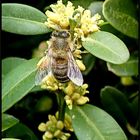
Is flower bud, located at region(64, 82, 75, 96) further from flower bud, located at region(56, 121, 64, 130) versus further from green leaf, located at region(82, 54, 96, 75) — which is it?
green leaf, located at region(82, 54, 96, 75)

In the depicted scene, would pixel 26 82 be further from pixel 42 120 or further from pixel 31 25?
pixel 42 120

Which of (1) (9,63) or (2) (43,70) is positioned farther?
(1) (9,63)

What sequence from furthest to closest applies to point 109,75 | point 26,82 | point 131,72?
1. point 109,75
2. point 131,72
3. point 26,82

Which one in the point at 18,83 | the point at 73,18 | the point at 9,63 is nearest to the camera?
the point at 73,18

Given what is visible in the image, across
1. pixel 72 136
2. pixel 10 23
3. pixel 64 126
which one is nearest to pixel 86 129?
pixel 64 126

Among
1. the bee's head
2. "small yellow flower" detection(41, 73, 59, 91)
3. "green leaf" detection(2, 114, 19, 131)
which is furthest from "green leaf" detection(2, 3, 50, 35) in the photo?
"green leaf" detection(2, 114, 19, 131)

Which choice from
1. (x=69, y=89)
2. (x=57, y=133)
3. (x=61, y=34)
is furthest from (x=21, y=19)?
(x=57, y=133)

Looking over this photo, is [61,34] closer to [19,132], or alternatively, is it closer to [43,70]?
[43,70]

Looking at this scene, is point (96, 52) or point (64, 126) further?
point (64, 126)
